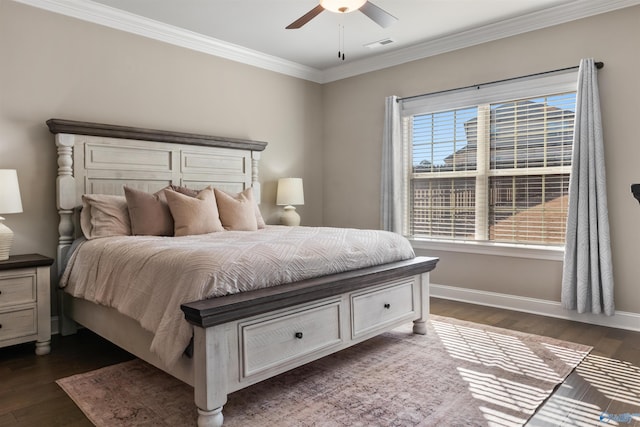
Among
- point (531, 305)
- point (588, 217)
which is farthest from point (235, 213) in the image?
point (588, 217)

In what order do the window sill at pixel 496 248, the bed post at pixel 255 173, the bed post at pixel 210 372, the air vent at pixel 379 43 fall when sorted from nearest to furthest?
the bed post at pixel 210 372 < the window sill at pixel 496 248 < the air vent at pixel 379 43 < the bed post at pixel 255 173

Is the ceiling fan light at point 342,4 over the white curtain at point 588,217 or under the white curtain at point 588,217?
over

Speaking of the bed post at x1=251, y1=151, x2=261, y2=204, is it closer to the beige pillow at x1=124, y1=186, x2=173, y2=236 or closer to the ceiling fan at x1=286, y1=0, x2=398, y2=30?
the beige pillow at x1=124, y1=186, x2=173, y2=236

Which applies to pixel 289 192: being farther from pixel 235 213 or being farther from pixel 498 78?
pixel 498 78

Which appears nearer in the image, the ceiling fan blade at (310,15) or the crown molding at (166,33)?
the ceiling fan blade at (310,15)

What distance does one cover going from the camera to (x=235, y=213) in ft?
12.7

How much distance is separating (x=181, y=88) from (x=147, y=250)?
7.76ft

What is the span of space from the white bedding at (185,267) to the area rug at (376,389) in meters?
0.42

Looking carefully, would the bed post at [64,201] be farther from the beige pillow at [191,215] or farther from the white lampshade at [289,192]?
the white lampshade at [289,192]

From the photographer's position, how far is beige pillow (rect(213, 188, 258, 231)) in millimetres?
3840

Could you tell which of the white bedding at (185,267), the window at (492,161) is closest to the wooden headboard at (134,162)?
the white bedding at (185,267)

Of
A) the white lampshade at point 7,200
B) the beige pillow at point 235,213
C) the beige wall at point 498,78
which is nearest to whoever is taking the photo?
the white lampshade at point 7,200

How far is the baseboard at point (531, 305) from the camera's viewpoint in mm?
3576

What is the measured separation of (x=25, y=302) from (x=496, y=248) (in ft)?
12.9
